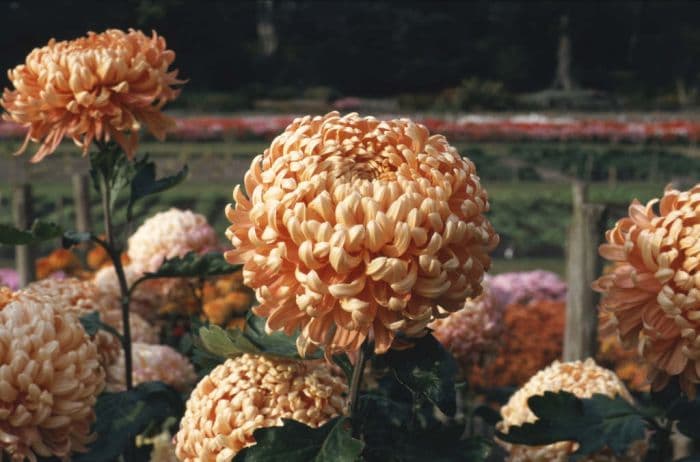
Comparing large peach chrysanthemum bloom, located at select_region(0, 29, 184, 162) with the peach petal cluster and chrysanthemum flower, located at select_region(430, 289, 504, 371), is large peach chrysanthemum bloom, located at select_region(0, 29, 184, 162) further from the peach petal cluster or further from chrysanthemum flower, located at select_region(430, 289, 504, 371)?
the peach petal cluster

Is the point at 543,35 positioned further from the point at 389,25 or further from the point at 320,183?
the point at 320,183

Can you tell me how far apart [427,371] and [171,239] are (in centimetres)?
180

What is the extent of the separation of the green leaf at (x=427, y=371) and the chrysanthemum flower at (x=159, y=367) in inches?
39.1

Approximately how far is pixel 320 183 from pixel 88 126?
77 cm

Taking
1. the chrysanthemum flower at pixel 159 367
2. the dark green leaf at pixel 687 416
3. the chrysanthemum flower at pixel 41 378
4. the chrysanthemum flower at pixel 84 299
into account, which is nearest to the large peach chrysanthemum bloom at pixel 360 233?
the chrysanthemum flower at pixel 41 378

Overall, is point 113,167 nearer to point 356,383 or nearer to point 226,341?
point 226,341

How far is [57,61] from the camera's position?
1628 millimetres

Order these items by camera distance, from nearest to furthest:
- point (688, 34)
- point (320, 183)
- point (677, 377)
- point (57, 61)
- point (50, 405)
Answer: point (320, 183), point (50, 405), point (677, 377), point (57, 61), point (688, 34)

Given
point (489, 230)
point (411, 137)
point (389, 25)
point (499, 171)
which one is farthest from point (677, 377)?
point (389, 25)

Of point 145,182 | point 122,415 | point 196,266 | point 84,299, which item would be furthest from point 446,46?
point 122,415

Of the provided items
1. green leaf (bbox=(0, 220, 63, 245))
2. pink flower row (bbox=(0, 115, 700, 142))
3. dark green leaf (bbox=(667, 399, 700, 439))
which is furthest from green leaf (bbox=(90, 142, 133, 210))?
pink flower row (bbox=(0, 115, 700, 142))

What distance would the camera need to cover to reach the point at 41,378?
1206mm

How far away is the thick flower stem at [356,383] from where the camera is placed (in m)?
1.13

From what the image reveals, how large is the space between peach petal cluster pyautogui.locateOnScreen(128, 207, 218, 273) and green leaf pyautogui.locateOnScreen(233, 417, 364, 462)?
1671 mm
